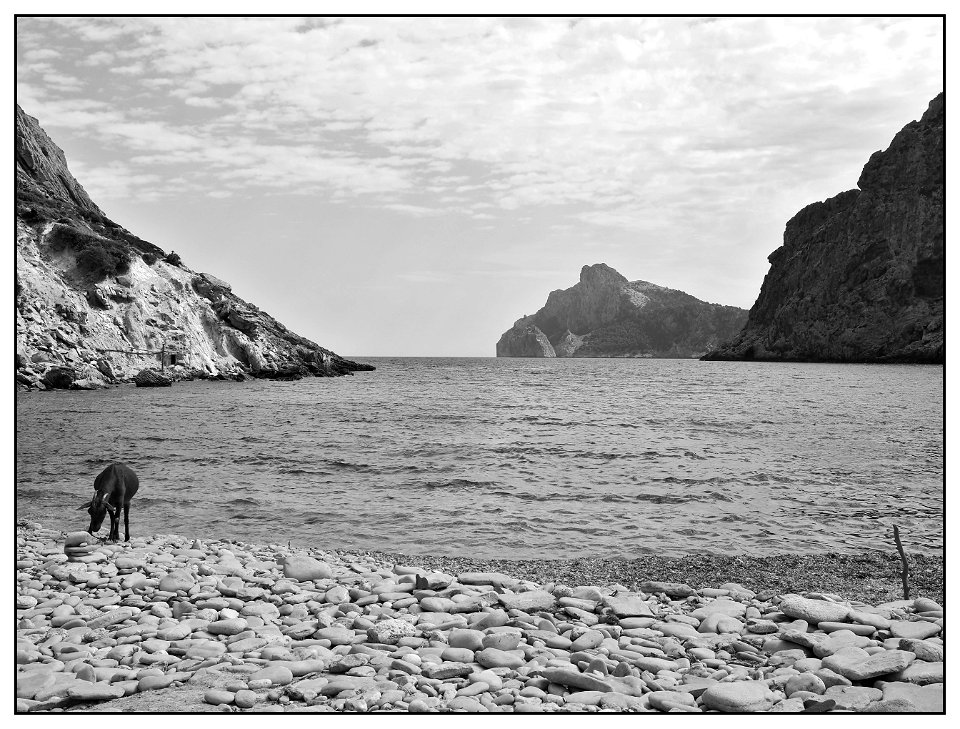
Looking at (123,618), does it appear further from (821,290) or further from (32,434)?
(821,290)

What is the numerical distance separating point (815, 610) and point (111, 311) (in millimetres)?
68547

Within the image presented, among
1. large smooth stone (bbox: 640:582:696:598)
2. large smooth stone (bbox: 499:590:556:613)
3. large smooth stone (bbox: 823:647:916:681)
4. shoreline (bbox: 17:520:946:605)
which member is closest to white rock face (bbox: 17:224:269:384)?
shoreline (bbox: 17:520:946:605)

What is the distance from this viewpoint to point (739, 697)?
543 cm

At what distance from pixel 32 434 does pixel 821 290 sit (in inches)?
6000

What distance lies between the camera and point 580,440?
28.8 m

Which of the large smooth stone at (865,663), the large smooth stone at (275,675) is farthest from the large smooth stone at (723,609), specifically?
the large smooth stone at (275,675)

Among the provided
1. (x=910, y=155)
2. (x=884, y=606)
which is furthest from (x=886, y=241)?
(x=884, y=606)

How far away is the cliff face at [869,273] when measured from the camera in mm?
131000

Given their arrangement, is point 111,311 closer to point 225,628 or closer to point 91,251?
point 91,251

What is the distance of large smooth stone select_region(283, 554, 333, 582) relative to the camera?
10141 millimetres

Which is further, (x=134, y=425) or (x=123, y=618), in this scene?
(x=134, y=425)

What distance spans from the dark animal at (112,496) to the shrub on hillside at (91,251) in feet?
206

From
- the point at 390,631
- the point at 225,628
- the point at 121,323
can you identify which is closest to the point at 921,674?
the point at 390,631

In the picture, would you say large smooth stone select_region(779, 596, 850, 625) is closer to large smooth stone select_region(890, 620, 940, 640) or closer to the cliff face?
large smooth stone select_region(890, 620, 940, 640)
